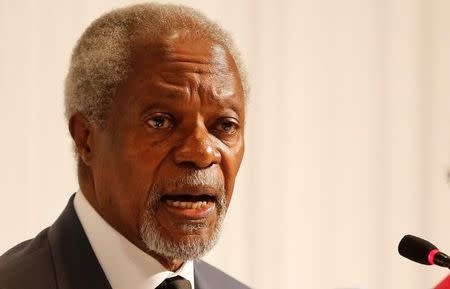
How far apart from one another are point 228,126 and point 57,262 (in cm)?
49

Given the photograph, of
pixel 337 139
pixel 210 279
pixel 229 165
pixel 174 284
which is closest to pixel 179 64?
pixel 229 165

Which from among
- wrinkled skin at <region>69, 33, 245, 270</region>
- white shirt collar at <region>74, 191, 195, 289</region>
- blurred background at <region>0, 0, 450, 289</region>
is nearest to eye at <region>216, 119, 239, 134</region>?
wrinkled skin at <region>69, 33, 245, 270</region>

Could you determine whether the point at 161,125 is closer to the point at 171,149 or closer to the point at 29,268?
the point at 171,149

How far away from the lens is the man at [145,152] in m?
2.00

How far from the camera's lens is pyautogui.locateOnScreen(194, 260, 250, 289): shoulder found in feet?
7.45

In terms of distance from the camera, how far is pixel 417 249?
1.90m

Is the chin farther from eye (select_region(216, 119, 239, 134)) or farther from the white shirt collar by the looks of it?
eye (select_region(216, 119, 239, 134))

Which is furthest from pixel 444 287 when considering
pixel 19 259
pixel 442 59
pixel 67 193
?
pixel 442 59

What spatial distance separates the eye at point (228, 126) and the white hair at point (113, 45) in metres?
0.14

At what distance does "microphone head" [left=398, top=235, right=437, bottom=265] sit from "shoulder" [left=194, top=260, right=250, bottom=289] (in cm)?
56

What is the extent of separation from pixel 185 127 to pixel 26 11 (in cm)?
123

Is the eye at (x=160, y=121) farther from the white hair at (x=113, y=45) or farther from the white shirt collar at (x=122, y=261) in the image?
the white shirt collar at (x=122, y=261)

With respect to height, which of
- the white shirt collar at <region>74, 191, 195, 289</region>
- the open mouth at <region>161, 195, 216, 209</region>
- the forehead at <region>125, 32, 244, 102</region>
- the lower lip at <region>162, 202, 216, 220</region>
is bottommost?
the white shirt collar at <region>74, 191, 195, 289</region>

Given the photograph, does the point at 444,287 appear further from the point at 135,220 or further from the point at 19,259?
the point at 19,259
